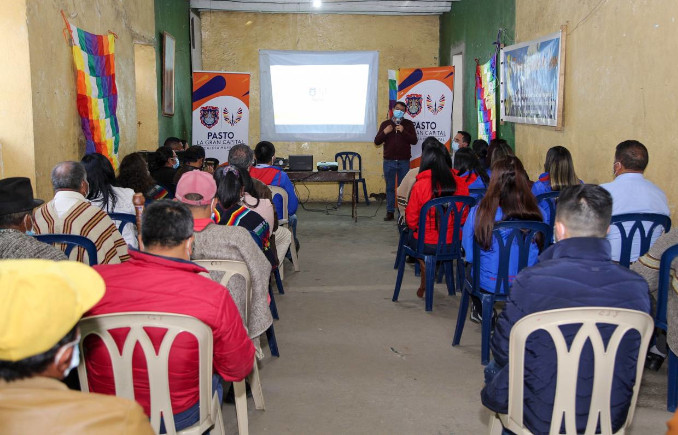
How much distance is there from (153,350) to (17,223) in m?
0.97

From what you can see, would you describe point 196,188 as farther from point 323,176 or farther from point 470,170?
point 323,176

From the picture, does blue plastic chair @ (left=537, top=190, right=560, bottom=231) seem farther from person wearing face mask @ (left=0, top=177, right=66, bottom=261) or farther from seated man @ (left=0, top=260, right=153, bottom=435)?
seated man @ (left=0, top=260, right=153, bottom=435)

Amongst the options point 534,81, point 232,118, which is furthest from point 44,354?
point 232,118

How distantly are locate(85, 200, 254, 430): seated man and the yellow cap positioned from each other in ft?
2.61

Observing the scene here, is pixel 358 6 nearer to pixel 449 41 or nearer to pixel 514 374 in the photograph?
pixel 449 41

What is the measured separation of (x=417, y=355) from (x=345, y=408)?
82cm

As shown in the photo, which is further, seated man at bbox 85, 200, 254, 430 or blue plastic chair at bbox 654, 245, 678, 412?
blue plastic chair at bbox 654, 245, 678, 412

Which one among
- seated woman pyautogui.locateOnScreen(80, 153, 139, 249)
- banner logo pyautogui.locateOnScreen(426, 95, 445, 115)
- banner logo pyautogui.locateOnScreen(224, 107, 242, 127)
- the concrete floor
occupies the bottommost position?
the concrete floor

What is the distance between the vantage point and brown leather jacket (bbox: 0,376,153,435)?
42.1 inches

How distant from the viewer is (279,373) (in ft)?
11.5

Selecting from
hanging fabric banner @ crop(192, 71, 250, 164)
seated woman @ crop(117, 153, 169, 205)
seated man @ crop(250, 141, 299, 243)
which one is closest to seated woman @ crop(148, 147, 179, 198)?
seated man @ crop(250, 141, 299, 243)

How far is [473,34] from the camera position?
879cm

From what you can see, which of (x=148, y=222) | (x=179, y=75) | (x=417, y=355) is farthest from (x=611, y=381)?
(x=179, y=75)

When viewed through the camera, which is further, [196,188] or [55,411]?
[196,188]
